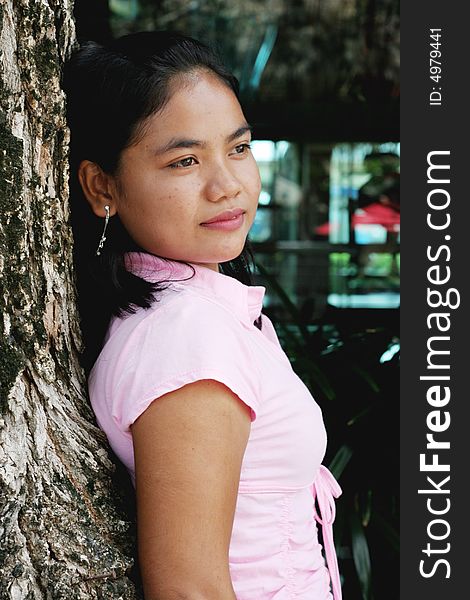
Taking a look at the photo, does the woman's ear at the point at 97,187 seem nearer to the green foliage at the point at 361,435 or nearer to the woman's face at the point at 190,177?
the woman's face at the point at 190,177

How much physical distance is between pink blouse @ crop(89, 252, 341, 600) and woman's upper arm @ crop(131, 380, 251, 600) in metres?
0.03

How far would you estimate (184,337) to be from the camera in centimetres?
102

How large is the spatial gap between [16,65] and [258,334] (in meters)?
0.47

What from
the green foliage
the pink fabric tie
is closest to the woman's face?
the pink fabric tie

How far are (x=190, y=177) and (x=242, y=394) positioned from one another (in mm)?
310

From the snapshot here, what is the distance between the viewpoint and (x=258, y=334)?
1176mm

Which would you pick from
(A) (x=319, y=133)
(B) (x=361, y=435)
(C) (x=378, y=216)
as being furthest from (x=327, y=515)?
(A) (x=319, y=133)

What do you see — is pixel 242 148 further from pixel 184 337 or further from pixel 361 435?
pixel 361 435

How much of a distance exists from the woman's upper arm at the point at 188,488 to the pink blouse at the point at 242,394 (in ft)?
0.08

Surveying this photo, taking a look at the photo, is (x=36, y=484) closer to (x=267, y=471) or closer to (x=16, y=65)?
(x=267, y=471)

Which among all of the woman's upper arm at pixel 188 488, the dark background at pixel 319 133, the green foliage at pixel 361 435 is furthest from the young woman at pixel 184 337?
the dark background at pixel 319 133

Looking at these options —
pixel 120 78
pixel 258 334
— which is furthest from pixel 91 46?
pixel 258 334

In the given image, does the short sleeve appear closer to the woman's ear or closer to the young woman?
the young woman

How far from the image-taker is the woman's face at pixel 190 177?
44.1 inches
